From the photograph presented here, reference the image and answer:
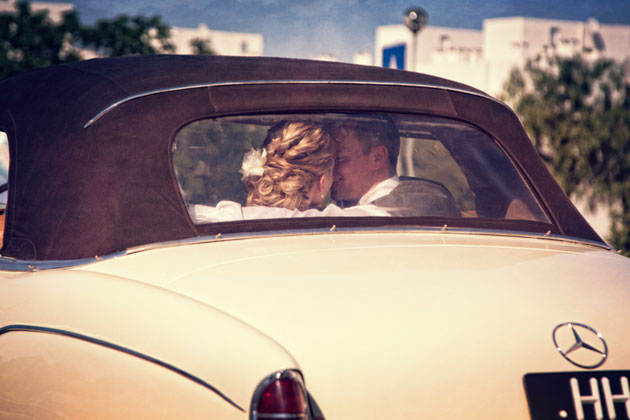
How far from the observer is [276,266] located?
2.38 metres

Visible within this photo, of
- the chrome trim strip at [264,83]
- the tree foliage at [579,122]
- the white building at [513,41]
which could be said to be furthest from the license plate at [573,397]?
the white building at [513,41]

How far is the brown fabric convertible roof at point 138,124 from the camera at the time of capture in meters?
2.67

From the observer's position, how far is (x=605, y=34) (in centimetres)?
6506

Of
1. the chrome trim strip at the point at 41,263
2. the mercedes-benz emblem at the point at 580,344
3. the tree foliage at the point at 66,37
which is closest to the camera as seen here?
the mercedes-benz emblem at the point at 580,344

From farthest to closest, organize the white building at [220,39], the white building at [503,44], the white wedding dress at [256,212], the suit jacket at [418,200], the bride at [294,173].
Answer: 1. the white building at [220,39]
2. the white building at [503,44]
3. the suit jacket at [418,200]
4. the bride at [294,173]
5. the white wedding dress at [256,212]

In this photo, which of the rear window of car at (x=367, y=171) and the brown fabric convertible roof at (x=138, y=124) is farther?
the rear window of car at (x=367, y=171)

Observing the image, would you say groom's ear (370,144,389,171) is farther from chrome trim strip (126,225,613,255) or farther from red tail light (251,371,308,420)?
red tail light (251,371,308,420)

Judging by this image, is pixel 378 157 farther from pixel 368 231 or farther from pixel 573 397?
pixel 573 397

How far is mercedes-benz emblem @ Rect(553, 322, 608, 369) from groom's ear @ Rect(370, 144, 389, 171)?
1.15 meters

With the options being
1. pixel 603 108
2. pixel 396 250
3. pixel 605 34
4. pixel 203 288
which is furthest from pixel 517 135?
pixel 605 34

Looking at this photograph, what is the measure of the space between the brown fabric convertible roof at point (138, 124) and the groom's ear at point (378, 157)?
0.52 ft

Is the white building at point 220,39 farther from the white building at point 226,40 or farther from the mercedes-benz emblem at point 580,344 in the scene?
the mercedes-benz emblem at point 580,344

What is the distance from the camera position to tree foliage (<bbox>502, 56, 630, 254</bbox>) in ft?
150

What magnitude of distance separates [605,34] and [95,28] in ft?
134
